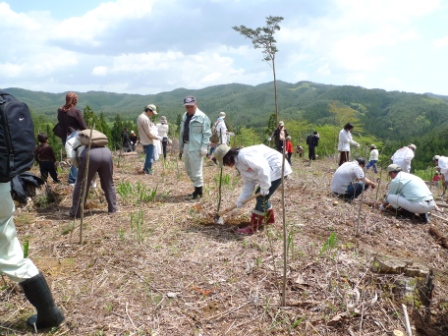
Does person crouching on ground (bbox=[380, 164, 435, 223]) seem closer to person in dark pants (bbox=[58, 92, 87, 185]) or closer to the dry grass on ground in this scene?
the dry grass on ground

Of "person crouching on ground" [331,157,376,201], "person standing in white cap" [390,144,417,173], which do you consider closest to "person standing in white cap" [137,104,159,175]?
"person crouching on ground" [331,157,376,201]

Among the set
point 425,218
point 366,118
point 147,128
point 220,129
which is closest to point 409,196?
point 425,218

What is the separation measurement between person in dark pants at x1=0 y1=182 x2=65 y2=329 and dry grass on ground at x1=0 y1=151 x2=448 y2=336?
182mm

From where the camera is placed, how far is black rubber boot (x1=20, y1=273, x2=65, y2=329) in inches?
78.1

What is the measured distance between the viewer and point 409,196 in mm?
4895

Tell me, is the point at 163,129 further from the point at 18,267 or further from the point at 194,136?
the point at 18,267

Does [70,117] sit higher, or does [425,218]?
[70,117]

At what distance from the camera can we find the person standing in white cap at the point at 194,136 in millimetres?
4759

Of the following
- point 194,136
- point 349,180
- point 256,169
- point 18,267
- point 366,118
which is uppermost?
point 194,136

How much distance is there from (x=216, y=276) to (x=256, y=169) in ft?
4.07

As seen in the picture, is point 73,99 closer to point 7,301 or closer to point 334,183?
point 7,301

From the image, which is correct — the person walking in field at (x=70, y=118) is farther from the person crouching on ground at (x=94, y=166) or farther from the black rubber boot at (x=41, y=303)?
the black rubber boot at (x=41, y=303)

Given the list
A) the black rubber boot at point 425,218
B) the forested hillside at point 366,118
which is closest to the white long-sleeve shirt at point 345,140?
the forested hillside at point 366,118

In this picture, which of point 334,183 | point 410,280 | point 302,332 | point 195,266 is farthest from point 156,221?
point 334,183
